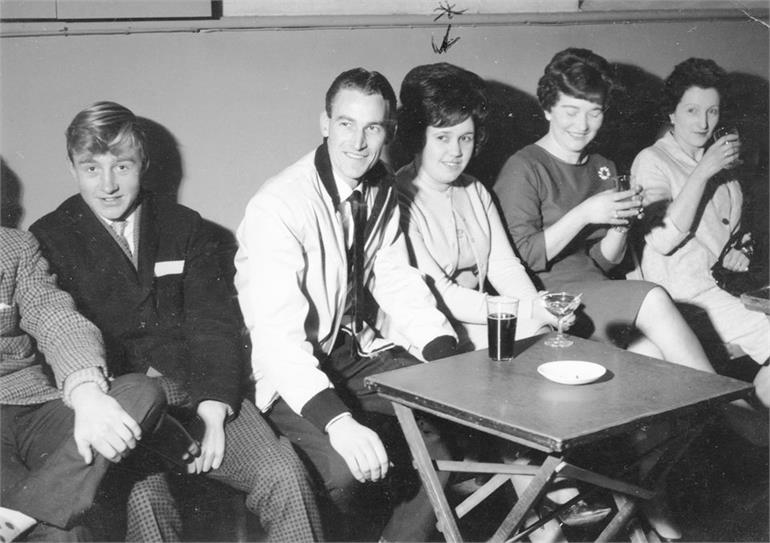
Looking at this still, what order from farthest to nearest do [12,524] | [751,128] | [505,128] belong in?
[751,128], [505,128], [12,524]

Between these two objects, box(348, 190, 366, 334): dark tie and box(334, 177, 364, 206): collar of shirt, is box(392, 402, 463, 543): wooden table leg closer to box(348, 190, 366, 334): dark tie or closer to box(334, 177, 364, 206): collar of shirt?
box(348, 190, 366, 334): dark tie

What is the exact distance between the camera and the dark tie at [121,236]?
92.0 inches

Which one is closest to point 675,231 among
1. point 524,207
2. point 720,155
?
point 720,155

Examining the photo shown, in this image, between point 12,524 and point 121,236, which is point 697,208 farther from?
point 12,524

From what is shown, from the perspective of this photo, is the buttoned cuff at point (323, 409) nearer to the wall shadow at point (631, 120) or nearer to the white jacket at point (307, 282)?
the white jacket at point (307, 282)

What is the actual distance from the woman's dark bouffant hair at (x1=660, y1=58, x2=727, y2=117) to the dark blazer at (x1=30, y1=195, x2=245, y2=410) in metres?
2.17

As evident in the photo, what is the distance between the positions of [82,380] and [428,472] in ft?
2.88

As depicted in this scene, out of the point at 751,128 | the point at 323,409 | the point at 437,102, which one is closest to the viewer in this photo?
the point at 323,409

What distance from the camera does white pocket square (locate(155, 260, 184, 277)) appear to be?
235 centimetres

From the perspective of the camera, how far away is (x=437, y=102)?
8.92ft

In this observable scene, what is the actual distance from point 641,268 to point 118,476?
2.31m

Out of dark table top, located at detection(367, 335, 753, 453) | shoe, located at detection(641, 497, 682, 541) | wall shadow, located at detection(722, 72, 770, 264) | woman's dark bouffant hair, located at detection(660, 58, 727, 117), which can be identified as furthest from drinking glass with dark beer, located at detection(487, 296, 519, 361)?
wall shadow, located at detection(722, 72, 770, 264)

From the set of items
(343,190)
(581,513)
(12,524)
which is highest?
(343,190)

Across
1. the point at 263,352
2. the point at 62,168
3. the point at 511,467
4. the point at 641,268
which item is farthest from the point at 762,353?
the point at 62,168
